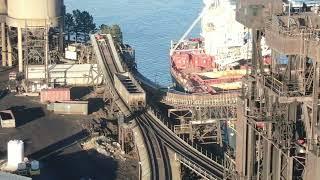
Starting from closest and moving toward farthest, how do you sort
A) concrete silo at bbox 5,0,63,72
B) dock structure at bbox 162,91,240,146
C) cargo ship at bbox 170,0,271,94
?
dock structure at bbox 162,91,240,146, concrete silo at bbox 5,0,63,72, cargo ship at bbox 170,0,271,94

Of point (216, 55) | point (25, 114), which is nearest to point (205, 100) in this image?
point (25, 114)

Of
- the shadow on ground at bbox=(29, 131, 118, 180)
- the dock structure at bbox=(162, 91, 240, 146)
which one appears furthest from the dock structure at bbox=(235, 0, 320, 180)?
the dock structure at bbox=(162, 91, 240, 146)

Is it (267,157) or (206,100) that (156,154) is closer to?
(206,100)

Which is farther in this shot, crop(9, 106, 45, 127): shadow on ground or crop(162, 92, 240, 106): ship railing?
crop(162, 92, 240, 106): ship railing

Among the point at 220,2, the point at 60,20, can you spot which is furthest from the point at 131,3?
the point at 60,20

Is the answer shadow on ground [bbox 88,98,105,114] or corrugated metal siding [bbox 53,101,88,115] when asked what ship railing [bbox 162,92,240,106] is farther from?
corrugated metal siding [bbox 53,101,88,115]

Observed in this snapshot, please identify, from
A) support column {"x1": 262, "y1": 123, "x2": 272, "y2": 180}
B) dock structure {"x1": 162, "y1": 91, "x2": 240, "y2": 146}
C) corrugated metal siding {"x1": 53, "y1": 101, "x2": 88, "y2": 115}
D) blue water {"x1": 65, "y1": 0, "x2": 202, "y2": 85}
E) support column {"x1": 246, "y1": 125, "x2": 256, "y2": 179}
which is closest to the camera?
support column {"x1": 262, "y1": 123, "x2": 272, "y2": 180}
